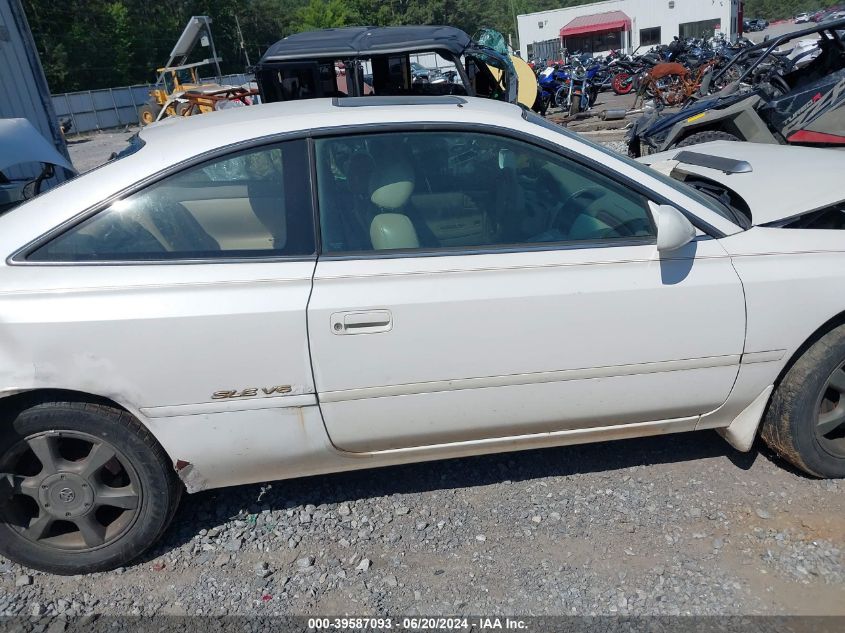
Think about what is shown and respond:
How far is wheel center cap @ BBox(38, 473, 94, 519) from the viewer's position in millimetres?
2369

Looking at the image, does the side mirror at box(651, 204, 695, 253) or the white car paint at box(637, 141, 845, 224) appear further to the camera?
the white car paint at box(637, 141, 845, 224)

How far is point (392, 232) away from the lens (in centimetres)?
241

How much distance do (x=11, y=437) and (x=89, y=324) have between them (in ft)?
1.84

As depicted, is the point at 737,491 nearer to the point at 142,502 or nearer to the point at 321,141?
the point at 321,141

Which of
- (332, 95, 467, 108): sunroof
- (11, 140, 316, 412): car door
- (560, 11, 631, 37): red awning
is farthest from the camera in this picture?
(560, 11, 631, 37): red awning

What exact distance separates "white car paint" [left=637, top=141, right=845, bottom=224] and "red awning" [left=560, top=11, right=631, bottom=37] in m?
45.1

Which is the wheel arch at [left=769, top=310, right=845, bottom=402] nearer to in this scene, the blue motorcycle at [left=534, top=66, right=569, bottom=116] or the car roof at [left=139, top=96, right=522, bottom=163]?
the car roof at [left=139, top=96, right=522, bottom=163]

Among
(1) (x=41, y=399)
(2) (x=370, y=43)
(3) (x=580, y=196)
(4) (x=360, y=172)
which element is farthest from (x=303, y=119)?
(2) (x=370, y=43)

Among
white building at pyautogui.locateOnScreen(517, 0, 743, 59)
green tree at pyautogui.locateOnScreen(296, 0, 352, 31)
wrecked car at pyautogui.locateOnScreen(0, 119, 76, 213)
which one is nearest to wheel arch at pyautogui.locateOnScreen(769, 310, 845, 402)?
wrecked car at pyautogui.locateOnScreen(0, 119, 76, 213)

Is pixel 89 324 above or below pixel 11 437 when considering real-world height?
above

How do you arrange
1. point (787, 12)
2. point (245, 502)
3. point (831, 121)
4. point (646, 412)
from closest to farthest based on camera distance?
point (646, 412) → point (245, 502) → point (831, 121) → point (787, 12)

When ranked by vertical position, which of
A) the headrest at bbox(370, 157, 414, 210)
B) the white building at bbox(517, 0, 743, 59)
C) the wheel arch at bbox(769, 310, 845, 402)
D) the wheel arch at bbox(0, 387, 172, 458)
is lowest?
the white building at bbox(517, 0, 743, 59)

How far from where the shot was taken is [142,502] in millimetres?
2439

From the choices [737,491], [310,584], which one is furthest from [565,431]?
[310,584]
